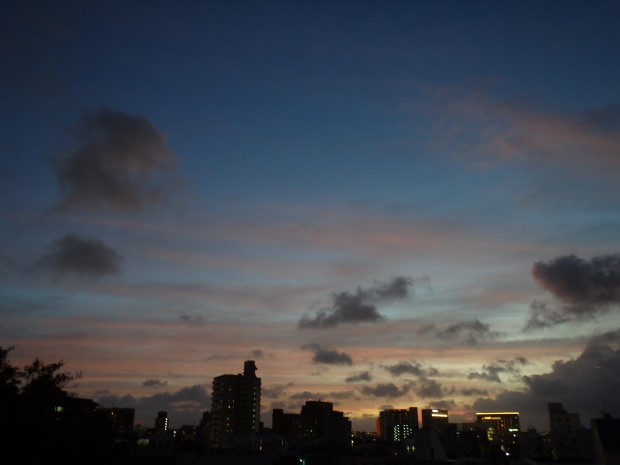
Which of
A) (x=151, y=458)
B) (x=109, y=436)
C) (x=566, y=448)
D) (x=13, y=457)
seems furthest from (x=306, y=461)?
(x=566, y=448)

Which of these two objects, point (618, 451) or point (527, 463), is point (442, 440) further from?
point (618, 451)

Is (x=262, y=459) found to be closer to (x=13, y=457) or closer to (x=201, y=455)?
(x=201, y=455)

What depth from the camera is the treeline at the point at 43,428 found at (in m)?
35.2

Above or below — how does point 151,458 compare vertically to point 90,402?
below

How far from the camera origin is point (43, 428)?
122ft

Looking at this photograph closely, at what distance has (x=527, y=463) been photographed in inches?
2190

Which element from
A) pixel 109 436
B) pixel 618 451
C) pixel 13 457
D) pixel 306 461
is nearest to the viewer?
pixel 13 457

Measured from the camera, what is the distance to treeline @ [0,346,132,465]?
3525 cm

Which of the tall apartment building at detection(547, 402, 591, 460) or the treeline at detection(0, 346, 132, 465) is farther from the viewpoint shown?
the tall apartment building at detection(547, 402, 591, 460)

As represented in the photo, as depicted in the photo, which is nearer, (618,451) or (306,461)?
(618,451)

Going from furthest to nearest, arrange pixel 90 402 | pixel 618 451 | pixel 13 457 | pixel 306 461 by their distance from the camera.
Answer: pixel 90 402 → pixel 306 461 → pixel 618 451 → pixel 13 457

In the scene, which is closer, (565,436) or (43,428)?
(43,428)

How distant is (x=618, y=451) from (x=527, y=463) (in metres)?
8.93

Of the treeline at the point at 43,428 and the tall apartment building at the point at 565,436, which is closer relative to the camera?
the treeline at the point at 43,428
